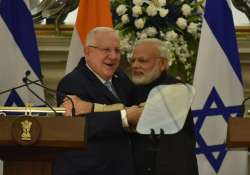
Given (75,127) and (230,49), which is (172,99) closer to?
(75,127)

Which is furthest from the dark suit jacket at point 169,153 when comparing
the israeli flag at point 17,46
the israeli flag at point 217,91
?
the israeli flag at point 17,46

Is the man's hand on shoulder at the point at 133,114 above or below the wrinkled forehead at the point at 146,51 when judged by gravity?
below

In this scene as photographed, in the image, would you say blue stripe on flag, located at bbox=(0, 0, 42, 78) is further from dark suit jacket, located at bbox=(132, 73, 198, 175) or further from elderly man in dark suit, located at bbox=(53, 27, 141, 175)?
dark suit jacket, located at bbox=(132, 73, 198, 175)

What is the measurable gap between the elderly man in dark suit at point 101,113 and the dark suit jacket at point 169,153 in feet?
0.43

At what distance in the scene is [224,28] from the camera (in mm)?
5941

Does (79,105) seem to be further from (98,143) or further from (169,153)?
(169,153)

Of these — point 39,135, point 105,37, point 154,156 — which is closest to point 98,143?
point 154,156

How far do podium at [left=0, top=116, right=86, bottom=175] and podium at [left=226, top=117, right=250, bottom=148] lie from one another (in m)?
0.70

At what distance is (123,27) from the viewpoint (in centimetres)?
598

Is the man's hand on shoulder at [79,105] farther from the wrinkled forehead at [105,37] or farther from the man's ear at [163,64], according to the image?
the man's ear at [163,64]

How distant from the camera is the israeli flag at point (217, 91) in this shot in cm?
566

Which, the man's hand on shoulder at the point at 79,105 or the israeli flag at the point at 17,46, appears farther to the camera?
the israeli flag at the point at 17,46

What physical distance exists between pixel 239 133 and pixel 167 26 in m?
2.28

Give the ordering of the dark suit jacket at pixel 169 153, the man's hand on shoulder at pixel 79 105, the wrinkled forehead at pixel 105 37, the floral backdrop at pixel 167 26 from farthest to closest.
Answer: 1. the floral backdrop at pixel 167 26
2. the wrinkled forehead at pixel 105 37
3. the dark suit jacket at pixel 169 153
4. the man's hand on shoulder at pixel 79 105
